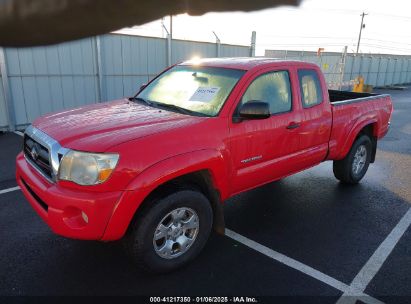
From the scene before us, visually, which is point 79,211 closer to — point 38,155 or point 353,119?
point 38,155

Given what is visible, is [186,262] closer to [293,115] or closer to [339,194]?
[293,115]

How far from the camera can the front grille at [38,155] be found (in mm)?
3074

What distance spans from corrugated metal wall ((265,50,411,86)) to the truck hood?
15239 mm

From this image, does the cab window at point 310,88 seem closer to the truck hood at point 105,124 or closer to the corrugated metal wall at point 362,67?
the truck hood at point 105,124

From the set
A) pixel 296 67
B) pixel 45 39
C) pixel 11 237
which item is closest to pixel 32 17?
pixel 45 39

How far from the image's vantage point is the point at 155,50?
38.0 ft

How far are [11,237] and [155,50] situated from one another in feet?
29.1

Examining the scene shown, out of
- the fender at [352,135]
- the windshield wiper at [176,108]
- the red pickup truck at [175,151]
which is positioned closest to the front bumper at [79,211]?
the red pickup truck at [175,151]

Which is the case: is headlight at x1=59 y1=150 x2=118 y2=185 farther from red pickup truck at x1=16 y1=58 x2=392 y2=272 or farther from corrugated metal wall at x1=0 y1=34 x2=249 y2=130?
corrugated metal wall at x1=0 y1=34 x2=249 y2=130

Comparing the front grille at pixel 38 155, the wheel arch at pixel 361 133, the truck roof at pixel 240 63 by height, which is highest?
the truck roof at pixel 240 63

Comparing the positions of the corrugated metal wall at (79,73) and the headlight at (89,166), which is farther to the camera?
the corrugated metal wall at (79,73)

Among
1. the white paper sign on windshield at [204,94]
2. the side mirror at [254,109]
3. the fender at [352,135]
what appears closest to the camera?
the side mirror at [254,109]

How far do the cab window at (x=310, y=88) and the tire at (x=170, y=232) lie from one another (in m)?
1.93

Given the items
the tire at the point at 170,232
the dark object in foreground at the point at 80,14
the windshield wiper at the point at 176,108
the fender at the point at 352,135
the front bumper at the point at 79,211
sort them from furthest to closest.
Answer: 1. the fender at the point at 352,135
2. the windshield wiper at the point at 176,108
3. the tire at the point at 170,232
4. the front bumper at the point at 79,211
5. the dark object in foreground at the point at 80,14
